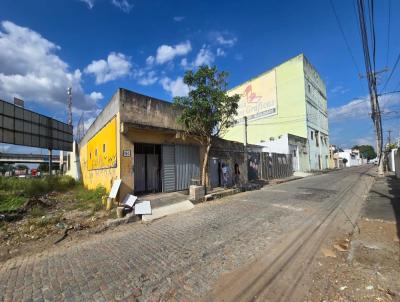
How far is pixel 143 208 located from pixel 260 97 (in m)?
32.6

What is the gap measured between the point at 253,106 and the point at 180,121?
2868 centimetres

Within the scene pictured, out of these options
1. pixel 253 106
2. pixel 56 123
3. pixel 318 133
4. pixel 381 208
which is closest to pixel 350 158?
pixel 318 133

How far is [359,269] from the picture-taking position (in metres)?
3.68

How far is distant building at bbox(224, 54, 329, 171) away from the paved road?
74.7ft

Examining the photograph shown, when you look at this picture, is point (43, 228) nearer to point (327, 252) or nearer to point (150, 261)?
point (150, 261)

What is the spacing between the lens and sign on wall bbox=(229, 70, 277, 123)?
113ft

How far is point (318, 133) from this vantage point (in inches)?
1464

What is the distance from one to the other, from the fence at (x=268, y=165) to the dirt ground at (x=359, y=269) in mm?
13045

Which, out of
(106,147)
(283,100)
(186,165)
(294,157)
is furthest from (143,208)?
(283,100)

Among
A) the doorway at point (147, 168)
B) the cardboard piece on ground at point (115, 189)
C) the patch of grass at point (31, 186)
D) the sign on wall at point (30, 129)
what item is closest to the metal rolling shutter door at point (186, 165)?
the doorway at point (147, 168)

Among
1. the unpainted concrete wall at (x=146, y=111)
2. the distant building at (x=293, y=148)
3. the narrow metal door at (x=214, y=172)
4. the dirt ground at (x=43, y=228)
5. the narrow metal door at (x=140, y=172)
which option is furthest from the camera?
the distant building at (x=293, y=148)

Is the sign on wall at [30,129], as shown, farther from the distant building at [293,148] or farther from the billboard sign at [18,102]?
the distant building at [293,148]

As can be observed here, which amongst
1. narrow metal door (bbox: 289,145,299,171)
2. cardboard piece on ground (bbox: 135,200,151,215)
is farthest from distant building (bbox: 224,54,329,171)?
cardboard piece on ground (bbox: 135,200,151,215)

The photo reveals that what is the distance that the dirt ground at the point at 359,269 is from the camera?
9.97 ft
